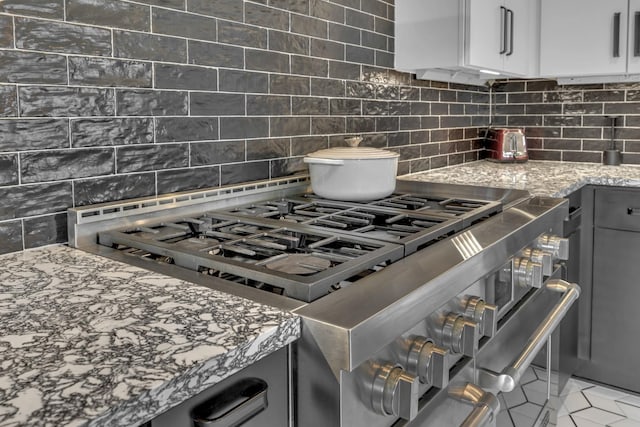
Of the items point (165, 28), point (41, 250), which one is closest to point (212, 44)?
point (165, 28)

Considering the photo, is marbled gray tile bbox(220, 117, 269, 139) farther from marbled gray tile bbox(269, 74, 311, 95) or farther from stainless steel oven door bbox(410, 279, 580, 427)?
stainless steel oven door bbox(410, 279, 580, 427)

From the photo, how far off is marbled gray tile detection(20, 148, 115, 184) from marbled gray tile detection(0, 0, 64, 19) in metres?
0.28

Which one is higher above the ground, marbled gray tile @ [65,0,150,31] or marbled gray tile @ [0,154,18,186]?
marbled gray tile @ [65,0,150,31]

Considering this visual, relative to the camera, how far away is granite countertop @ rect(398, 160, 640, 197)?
2.18 m

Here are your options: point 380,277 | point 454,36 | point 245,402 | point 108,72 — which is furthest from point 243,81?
point 245,402

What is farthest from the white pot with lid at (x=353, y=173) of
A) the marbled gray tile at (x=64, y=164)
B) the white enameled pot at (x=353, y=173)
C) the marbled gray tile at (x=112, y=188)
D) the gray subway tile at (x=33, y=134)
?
the gray subway tile at (x=33, y=134)

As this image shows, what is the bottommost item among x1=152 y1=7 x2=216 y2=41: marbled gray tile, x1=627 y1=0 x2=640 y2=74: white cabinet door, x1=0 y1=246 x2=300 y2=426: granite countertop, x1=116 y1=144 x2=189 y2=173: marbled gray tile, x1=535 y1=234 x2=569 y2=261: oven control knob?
x1=535 y1=234 x2=569 y2=261: oven control knob

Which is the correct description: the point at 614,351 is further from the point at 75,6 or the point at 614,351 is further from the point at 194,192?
the point at 75,6

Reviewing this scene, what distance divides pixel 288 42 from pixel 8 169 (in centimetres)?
96

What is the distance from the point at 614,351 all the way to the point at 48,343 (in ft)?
8.02

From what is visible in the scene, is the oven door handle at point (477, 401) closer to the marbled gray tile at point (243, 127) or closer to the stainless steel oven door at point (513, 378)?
the stainless steel oven door at point (513, 378)

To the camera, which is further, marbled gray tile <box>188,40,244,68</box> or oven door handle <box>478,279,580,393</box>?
marbled gray tile <box>188,40,244,68</box>

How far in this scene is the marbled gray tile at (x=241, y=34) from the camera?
156cm

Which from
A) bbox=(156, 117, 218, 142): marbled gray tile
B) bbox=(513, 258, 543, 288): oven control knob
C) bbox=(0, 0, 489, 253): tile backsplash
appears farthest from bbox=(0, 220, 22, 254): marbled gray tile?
bbox=(513, 258, 543, 288): oven control knob
